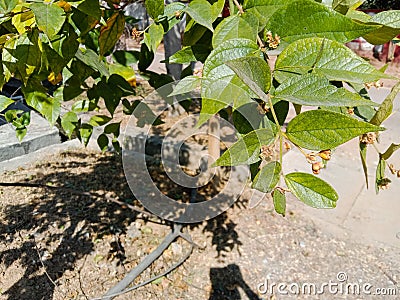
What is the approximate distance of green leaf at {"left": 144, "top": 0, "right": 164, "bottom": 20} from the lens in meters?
0.44

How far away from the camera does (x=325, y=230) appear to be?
1820mm

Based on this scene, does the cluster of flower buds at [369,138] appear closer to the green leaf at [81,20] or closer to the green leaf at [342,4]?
the green leaf at [342,4]

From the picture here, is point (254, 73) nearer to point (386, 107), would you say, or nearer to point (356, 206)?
point (386, 107)

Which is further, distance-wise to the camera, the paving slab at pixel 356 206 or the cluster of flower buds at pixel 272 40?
the paving slab at pixel 356 206

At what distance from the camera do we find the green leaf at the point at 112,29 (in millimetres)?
548

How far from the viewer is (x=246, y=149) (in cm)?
30

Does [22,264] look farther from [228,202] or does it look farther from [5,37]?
[5,37]

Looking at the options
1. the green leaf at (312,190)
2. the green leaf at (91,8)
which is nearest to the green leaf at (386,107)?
the green leaf at (312,190)

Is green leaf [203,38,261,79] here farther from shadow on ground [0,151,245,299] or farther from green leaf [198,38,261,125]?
shadow on ground [0,151,245,299]

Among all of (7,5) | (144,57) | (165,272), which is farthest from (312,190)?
(165,272)

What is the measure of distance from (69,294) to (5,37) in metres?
1.11

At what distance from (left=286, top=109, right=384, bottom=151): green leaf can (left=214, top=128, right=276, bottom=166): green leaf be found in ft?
0.06

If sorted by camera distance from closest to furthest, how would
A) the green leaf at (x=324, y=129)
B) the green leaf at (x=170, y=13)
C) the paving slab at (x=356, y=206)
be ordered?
1. the green leaf at (x=324, y=129)
2. the green leaf at (x=170, y=13)
3. the paving slab at (x=356, y=206)

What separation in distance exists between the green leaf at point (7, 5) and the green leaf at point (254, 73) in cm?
30
